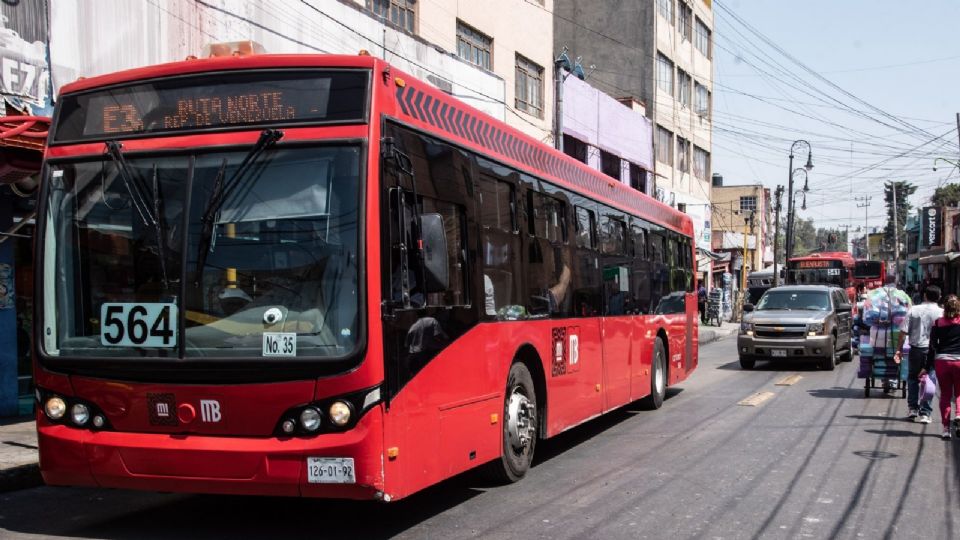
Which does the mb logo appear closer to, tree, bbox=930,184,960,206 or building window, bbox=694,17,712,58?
building window, bbox=694,17,712,58

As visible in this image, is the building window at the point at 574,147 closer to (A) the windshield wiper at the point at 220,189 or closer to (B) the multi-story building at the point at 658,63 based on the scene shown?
(B) the multi-story building at the point at 658,63

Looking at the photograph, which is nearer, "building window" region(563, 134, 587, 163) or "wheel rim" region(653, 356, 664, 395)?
"wheel rim" region(653, 356, 664, 395)

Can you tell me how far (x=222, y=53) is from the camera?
6.79m

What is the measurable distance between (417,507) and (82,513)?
107 inches

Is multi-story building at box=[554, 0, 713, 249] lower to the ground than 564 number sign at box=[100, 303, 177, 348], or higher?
higher

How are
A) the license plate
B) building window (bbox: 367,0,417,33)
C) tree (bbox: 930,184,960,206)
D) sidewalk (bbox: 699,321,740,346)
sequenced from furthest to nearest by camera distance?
tree (bbox: 930,184,960,206) < sidewalk (bbox: 699,321,740,346) < building window (bbox: 367,0,417,33) < the license plate

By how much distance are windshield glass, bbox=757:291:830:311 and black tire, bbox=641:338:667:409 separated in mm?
7876

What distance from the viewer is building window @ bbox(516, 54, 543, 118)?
29.1 m

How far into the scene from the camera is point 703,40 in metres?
54.4

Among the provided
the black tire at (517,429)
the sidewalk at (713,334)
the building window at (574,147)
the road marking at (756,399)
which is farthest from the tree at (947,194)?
the black tire at (517,429)

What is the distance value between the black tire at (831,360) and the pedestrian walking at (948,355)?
376 inches

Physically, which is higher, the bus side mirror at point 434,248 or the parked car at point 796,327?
the bus side mirror at point 434,248

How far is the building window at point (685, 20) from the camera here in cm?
4953

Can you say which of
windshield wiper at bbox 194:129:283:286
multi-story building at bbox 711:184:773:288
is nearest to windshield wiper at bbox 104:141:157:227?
windshield wiper at bbox 194:129:283:286
